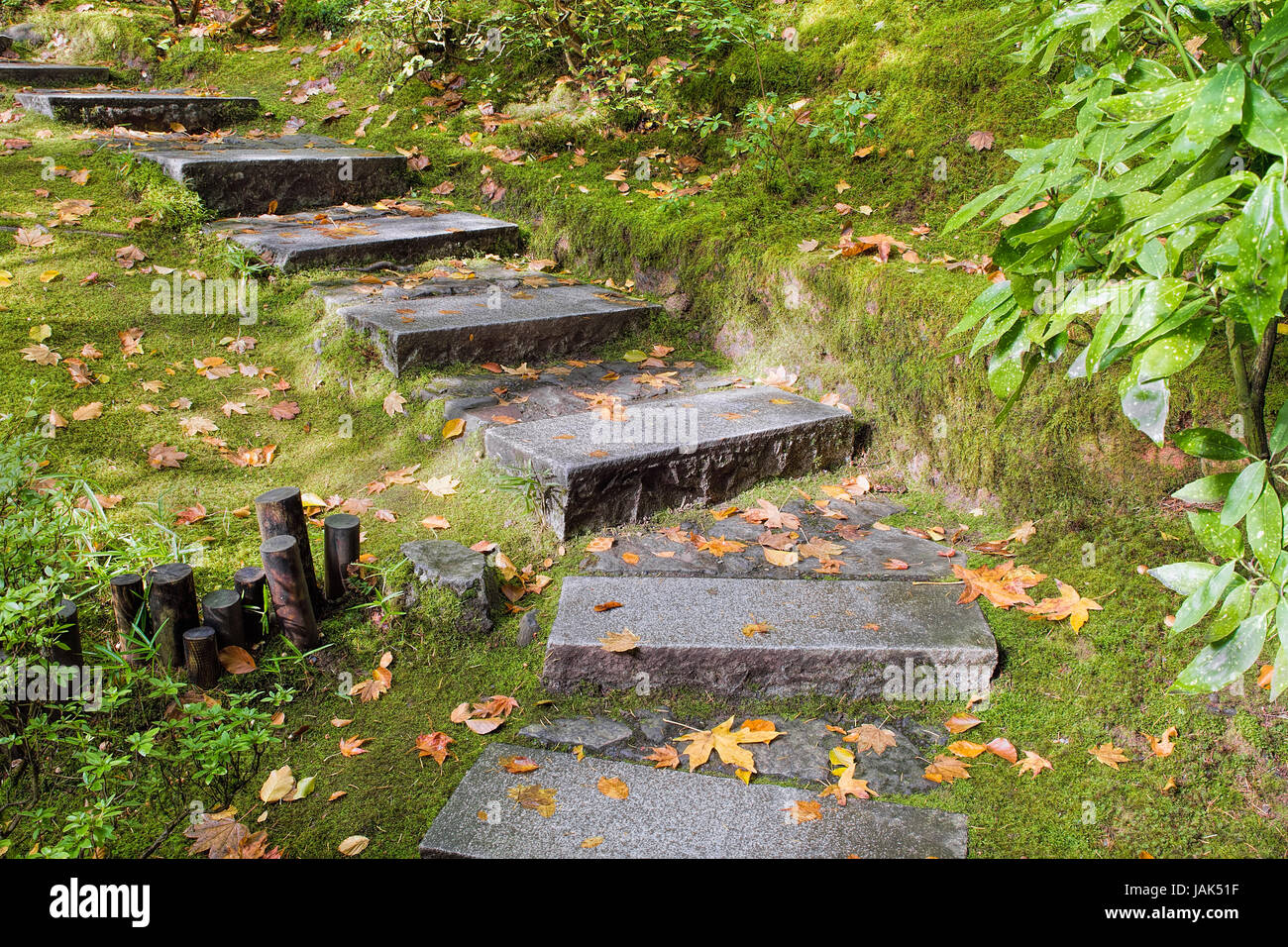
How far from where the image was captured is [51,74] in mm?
6781

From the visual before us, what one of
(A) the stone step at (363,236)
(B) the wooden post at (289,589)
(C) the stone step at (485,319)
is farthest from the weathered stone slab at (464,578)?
(A) the stone step at (363,236)

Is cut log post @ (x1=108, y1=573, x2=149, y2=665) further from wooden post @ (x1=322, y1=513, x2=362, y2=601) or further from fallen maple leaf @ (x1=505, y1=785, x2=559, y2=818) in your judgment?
fallen maple leaf @ (x1=505, y1=785, x2=559, y2=818)

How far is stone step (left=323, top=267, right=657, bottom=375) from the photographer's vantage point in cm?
395

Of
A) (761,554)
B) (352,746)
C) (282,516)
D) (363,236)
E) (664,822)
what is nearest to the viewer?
(664,822)

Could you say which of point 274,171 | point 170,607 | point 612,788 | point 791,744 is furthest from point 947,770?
point 274,171

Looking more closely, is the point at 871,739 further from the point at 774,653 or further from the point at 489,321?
the point at 489,321

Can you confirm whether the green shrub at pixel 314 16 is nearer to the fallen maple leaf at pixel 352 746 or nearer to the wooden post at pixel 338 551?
the wooden post at pixel 338 551

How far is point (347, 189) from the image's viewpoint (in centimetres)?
549

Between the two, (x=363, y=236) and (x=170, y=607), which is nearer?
(x=170, y=607)

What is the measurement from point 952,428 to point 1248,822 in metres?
1.65

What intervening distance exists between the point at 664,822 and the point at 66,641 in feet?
5.18

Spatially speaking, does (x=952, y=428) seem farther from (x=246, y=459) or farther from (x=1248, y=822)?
(x=246, y=459)

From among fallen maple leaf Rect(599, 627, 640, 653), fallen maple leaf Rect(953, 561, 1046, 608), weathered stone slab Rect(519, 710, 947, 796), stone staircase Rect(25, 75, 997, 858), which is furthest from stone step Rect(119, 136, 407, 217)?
fallen maple leaf Rect(953, 561, 1046, 608)

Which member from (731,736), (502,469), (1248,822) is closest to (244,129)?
(502,469)
